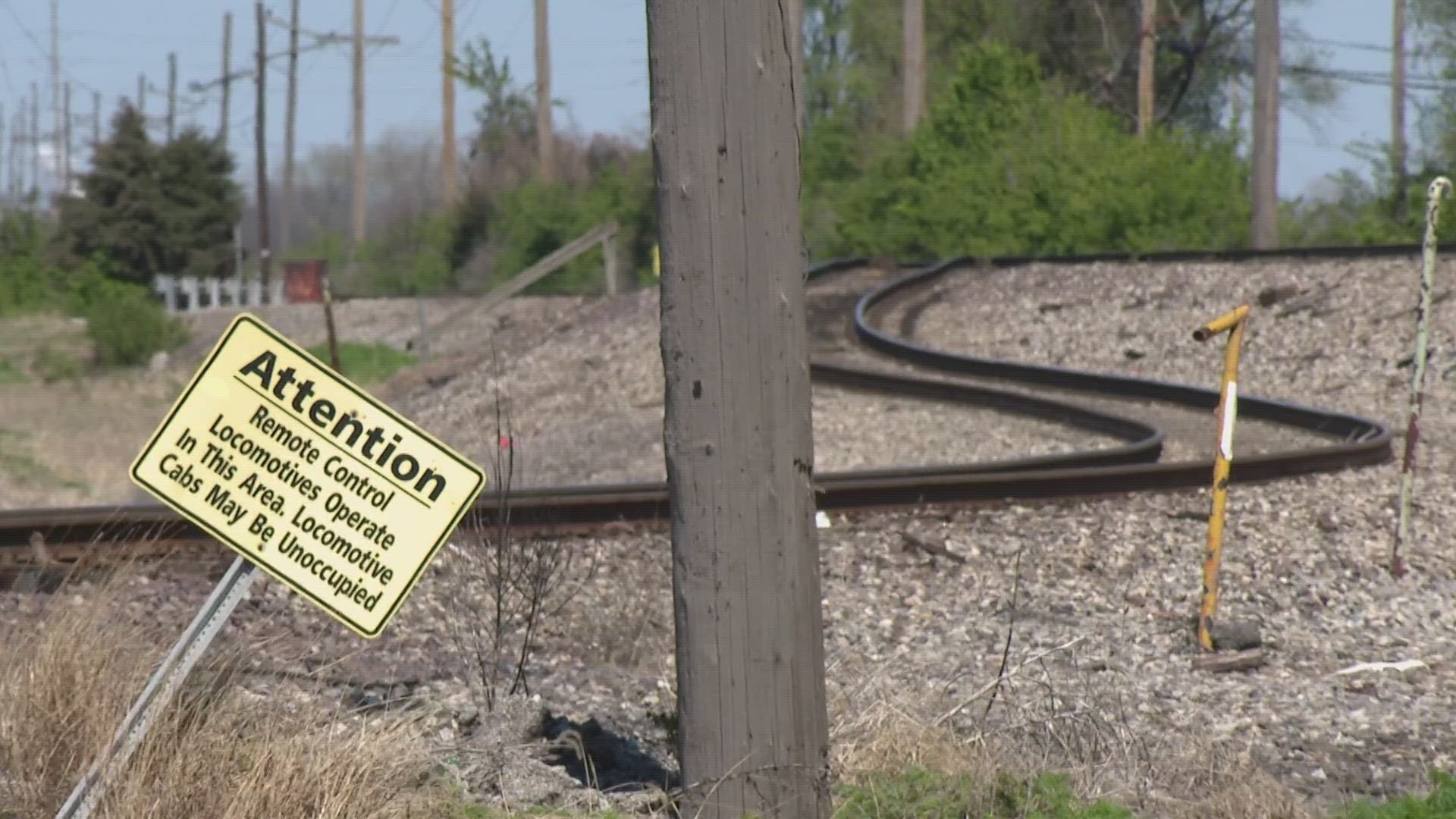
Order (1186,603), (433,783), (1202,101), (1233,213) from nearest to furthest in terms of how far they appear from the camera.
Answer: (433,783) < (1186,603) < (1233,213) < (1202,101)

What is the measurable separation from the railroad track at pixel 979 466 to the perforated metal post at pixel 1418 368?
1.61 metres

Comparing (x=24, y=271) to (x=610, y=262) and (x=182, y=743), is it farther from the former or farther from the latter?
(x=182, y=743)

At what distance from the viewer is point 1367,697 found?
7426 mm

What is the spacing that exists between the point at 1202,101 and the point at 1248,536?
62.3m

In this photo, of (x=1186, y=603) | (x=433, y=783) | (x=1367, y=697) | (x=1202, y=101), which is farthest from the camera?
(x=1202, y=101)

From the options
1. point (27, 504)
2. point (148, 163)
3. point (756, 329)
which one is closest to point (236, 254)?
point (148, 163)

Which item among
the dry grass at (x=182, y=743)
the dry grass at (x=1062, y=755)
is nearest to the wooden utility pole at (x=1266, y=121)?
the dry grass at (x=1062, y=755)

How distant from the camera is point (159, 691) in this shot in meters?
4.98

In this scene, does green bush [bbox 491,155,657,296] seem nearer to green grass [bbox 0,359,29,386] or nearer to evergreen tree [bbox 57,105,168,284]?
evergreen tree [bbox 57,105,168,284]

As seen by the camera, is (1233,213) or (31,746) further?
(1233,213)

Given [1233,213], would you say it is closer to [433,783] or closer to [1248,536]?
[1248,536]

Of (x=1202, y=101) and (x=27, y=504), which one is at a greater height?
(x=1202, y=101)

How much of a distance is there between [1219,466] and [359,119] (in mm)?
60286

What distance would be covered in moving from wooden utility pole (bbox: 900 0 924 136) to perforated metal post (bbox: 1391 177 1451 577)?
3473cm
